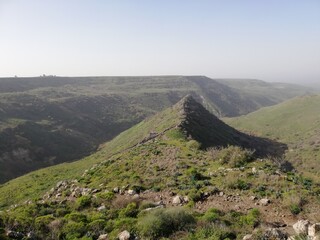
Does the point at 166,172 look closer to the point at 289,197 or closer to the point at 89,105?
the point at 289,197

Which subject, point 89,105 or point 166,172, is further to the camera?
point 89,105

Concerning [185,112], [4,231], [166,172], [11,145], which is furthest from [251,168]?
[11,145]

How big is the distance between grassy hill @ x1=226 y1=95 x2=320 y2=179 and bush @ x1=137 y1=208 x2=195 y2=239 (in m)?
40.6

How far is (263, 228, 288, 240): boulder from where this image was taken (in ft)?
39.1

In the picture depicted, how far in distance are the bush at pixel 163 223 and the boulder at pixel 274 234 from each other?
3115mm

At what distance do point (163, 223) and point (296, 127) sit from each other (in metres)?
81.6

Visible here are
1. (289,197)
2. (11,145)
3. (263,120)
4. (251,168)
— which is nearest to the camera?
(289,197)

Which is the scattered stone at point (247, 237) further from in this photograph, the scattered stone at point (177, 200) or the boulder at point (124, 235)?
the scattered stone at point (177, 200)

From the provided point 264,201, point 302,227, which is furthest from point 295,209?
point 302,227

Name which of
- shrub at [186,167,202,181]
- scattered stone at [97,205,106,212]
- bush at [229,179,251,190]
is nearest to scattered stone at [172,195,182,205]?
bush at [229,179,251,190]

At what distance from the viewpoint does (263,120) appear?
10256 centimetres

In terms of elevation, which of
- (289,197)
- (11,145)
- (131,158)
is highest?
(289,197)

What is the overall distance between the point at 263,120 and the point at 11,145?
70035 mm

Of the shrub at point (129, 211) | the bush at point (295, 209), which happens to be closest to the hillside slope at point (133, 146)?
the shrub at point (129, 211)
